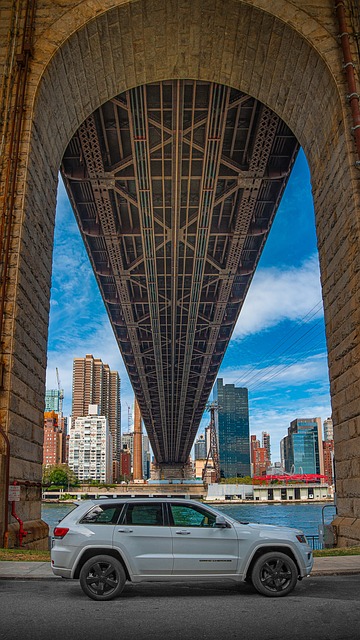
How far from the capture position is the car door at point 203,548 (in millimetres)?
8312

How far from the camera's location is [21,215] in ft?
47.0

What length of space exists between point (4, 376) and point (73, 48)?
352 inches

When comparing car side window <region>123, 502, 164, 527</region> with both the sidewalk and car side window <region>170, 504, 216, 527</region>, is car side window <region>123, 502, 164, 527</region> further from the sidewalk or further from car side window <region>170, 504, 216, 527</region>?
the sidewalk

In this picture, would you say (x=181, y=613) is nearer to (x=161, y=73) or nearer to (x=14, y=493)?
(x=14, y=493)

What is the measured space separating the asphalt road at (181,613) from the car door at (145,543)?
1.30ft

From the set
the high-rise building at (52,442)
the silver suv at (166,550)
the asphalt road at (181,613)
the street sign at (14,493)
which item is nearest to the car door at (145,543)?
the silver suv at (166,550)

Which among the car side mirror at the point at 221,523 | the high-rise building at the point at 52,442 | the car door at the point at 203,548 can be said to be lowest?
the car door at the point at 203,548

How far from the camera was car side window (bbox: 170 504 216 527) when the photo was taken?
864 centimetres

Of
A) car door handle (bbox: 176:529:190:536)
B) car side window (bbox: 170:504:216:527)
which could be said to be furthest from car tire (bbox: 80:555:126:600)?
car side window (bbox: 170:504:216:527)

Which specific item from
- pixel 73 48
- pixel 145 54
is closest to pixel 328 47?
pixel 145 54

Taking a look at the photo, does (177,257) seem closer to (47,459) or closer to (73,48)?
(73,48)

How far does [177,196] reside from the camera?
98.1ft

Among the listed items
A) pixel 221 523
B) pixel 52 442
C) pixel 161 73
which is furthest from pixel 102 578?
pixel 52 442

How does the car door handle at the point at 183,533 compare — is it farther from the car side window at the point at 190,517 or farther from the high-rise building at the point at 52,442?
the high-rise building at the point at 52,442
